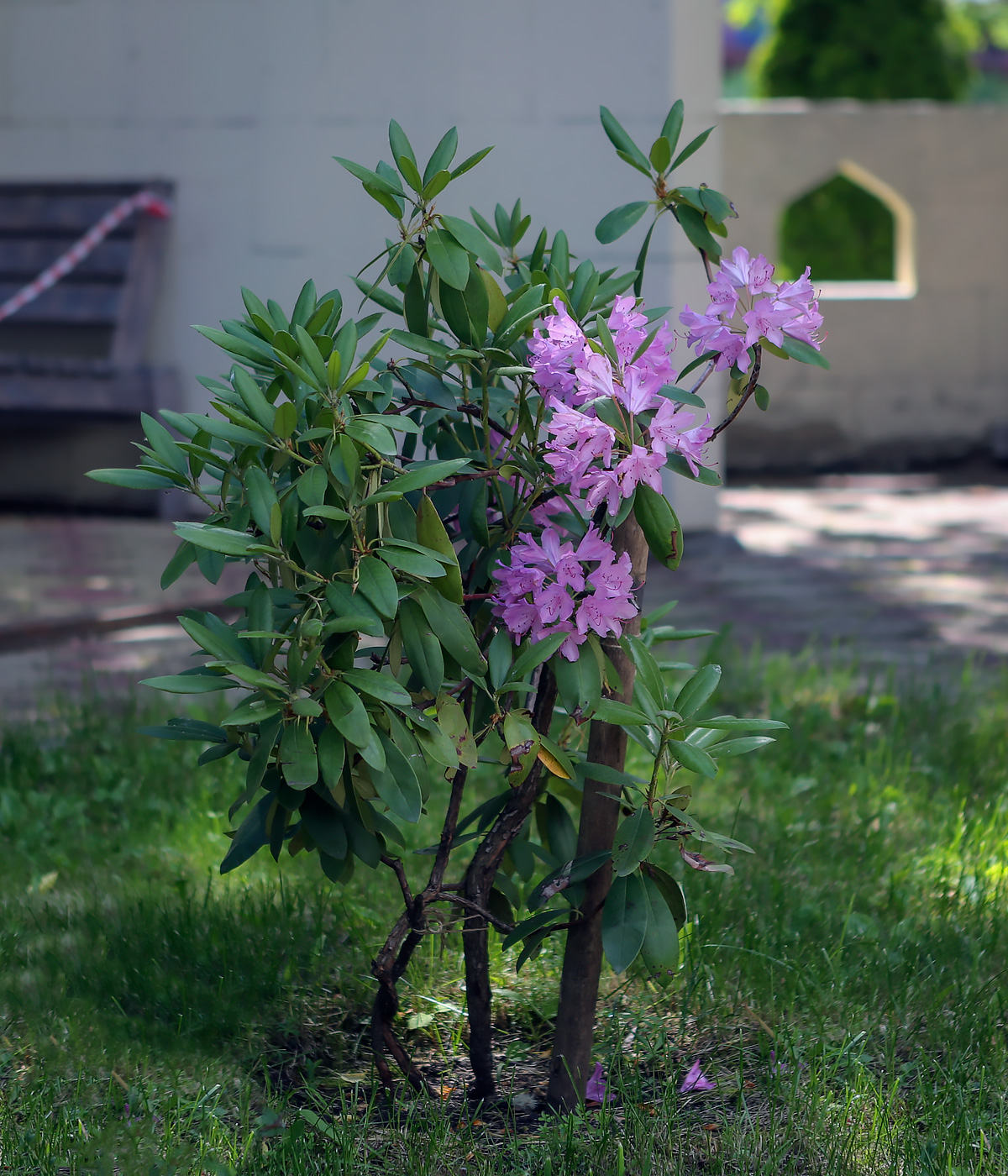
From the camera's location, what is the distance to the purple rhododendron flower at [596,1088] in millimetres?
1877

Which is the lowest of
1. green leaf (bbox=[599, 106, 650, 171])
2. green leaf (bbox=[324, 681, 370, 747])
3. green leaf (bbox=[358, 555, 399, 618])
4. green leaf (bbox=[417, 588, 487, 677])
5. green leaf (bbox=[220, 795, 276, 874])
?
green leaf (bbox=[220, 795, 276, 874])

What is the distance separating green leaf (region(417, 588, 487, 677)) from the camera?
1.56 metres

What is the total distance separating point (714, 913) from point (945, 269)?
24.1ft

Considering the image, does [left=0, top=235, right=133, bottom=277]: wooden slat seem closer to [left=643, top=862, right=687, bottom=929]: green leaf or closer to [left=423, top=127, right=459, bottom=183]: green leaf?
[left=423, top=127, right=459, bottom=183]: green leaf

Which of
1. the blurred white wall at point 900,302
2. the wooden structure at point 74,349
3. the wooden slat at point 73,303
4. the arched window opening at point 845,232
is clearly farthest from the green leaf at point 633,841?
the arched window opening at point 845,232

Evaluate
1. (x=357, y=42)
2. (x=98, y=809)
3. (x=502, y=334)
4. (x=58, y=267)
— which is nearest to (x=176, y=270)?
(x=58, y=267)

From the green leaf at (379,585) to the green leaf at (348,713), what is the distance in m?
0.09

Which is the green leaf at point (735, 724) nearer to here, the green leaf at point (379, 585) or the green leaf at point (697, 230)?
the green leaf at point (379, 585)

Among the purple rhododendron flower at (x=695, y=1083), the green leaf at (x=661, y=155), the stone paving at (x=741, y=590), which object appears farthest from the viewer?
the stone paving at (x=741, y=590)

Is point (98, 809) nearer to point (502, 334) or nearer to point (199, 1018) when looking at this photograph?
point (199, 1018)

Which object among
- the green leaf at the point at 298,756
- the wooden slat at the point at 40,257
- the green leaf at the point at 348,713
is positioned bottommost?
the green leaf at the point at 298,756

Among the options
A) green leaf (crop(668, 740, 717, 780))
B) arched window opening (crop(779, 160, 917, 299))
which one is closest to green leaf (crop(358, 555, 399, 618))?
green leaf (crop(668, 740, 717, 780))

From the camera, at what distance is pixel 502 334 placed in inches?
63.6

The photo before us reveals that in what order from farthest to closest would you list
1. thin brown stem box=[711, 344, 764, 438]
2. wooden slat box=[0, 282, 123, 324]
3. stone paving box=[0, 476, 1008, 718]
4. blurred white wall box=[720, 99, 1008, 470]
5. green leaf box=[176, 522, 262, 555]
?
blurred white wall box=[720, 99, 1008, 470]
wooden slat box=[0, 282, 123, 324]
stone paving box=[0, 476, 1008, 718]
thin brown stem box=[711, 344, 764, 438]
green leaf box=[176, 522, 262, 555]
